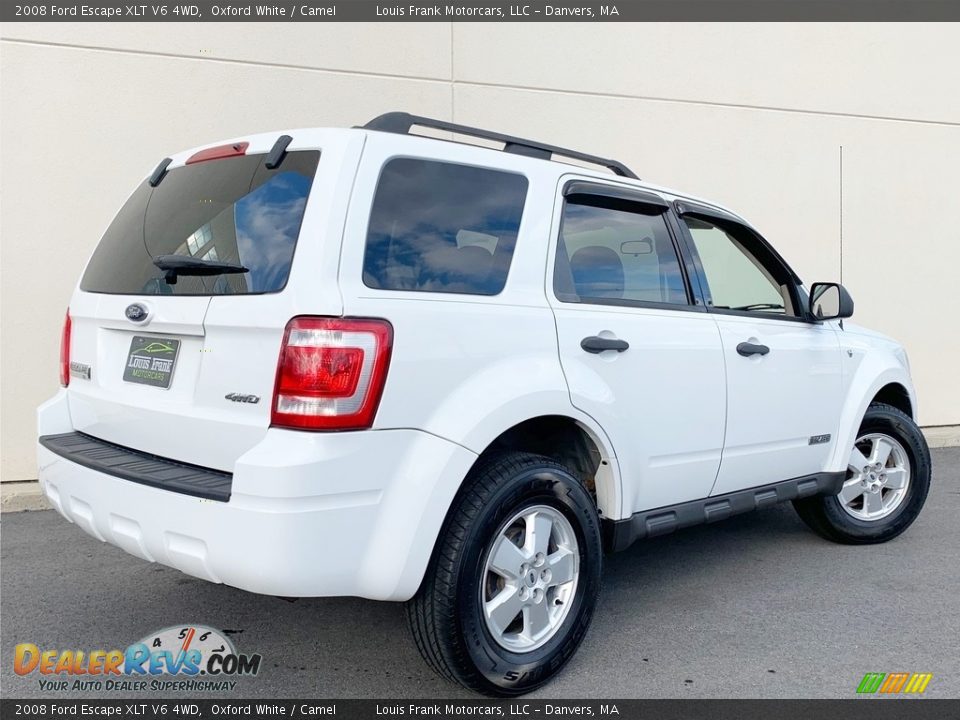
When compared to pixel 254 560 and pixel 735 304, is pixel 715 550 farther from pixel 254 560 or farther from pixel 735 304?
pixel 254 560

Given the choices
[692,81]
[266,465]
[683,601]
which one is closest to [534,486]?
[266,465]

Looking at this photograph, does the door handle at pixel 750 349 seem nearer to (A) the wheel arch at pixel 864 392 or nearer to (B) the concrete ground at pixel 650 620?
(A) the wheel arch at pixel 864 392

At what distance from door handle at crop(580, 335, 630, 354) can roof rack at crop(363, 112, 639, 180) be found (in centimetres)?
80

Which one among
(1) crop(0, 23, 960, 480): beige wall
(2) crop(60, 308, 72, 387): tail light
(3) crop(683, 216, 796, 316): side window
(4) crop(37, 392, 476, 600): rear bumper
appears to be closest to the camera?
(4) crop(37, 392, 476, 600): rear bumper

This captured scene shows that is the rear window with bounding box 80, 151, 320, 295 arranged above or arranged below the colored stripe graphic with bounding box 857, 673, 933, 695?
above

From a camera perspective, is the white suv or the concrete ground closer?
the white suv

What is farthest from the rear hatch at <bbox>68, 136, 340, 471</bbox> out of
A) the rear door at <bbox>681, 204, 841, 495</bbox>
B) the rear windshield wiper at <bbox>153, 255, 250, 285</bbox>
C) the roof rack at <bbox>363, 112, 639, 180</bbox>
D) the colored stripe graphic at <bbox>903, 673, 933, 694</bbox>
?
the colored stripe graphic at <bbox>903, 673, 933, 694</bbox>

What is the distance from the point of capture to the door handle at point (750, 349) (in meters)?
3.62

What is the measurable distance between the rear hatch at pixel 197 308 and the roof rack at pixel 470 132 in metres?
0.35

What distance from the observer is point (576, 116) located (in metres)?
6.98

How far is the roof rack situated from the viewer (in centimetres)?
272

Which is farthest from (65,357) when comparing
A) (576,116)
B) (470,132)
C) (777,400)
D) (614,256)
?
(576,116)

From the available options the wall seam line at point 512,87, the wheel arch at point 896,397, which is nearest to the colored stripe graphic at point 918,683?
the wheel arch at point 896,397
